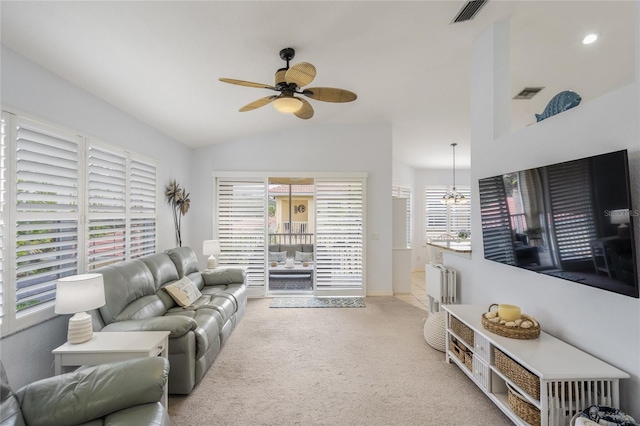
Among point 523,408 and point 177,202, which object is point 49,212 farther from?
point 523,408

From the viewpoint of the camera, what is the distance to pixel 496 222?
2.65 metres

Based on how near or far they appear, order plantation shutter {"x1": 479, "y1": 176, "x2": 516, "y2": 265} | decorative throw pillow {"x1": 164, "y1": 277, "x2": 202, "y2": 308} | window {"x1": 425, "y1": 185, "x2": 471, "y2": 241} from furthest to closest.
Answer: window {"x1": 425, "y1": 185, "x2": 471, "y2": 241}
decorative throw pillow {"x1": 164, "y1": 277, "x2": 202, "y2": 308}
plantation shutter {"x1": 479, "y1": 176, "x2": 516, "y2": 265}

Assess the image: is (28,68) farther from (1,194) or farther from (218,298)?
(218,298)

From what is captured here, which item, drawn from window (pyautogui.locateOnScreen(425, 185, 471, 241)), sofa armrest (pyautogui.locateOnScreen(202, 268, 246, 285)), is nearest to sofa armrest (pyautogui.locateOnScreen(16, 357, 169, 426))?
sofa armrest (pyautogui.locateOnScreen(202, 268, 246, 285))

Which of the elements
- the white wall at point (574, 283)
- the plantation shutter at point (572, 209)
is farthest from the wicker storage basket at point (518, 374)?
the plantation shutter at point (572, 209)

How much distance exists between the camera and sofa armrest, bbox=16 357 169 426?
1.45 meters

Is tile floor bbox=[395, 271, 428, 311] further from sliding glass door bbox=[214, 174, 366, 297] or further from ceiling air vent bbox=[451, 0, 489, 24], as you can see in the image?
ceiling air vent bbox=[451, 0, 489, 24]

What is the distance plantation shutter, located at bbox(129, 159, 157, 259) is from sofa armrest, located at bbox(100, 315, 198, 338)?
142 cm

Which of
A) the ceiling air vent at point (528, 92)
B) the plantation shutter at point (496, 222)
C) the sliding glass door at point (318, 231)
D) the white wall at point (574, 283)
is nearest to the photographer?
the white wall at point (574, 283)

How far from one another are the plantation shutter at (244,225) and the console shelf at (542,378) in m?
3.77

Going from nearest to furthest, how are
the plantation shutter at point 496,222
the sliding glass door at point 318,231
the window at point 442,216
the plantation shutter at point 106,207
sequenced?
the plantation shutter at point 496,222
the plantation shutter at point 106,207
the sliding glass door at point 318,231
the window at point 442,216

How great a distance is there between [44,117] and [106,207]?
1.05 m

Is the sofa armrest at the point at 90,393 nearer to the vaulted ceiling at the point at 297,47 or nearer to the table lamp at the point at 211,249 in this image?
the vaulted ceiling at the point at 297,47

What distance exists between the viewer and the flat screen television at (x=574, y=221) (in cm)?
160
